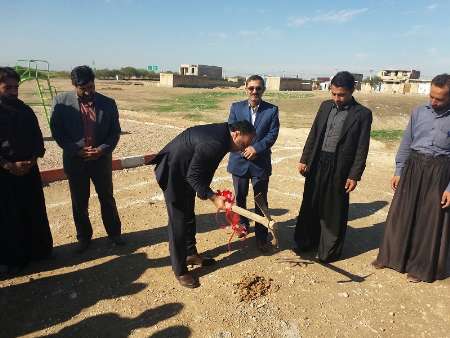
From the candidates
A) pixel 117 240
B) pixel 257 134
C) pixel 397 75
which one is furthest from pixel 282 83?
pixel 117 240

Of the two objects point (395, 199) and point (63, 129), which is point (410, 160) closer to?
point (395, 199)

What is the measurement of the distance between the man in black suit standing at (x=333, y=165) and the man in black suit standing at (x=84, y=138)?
2.29 meters

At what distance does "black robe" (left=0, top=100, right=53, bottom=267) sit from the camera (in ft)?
12.1

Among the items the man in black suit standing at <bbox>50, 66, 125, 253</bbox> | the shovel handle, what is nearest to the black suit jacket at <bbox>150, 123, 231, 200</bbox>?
the shovel handle

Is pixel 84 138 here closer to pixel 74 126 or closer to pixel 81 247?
pixel 74 126

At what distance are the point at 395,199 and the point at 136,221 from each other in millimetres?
3383

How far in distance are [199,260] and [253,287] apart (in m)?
0.72

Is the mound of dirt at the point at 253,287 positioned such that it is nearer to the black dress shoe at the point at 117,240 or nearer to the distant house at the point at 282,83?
the black dress shoe at the point at 117,240

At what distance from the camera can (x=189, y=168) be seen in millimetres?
3256

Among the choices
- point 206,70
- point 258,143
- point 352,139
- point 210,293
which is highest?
point 206,70

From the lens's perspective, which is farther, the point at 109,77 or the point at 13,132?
the point at 109,77

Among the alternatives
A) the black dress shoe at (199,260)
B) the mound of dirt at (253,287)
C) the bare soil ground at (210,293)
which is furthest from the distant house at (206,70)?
the mound of dirt at (253,287)

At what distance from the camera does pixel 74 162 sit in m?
4.08

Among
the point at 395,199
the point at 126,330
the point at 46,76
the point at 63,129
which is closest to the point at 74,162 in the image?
the point at 63,129
